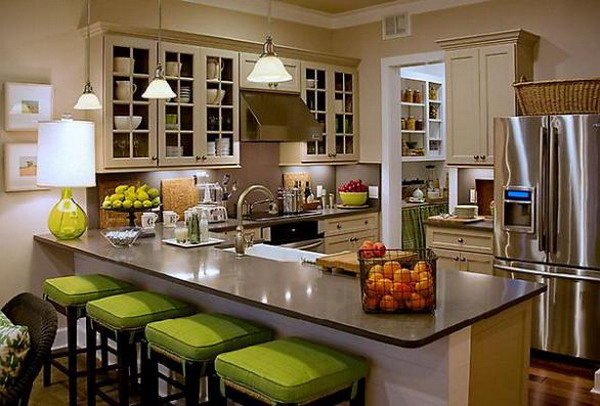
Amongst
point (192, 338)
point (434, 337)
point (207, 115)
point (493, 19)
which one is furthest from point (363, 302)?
point (493, 19)

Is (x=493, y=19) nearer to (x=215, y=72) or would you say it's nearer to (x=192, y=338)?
(x=215, y=72)

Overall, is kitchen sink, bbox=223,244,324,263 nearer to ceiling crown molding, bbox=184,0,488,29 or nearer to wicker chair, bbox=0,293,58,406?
wicker chair, bbox=0,293,58,406

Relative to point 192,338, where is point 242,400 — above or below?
below

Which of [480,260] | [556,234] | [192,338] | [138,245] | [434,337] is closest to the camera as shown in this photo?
[434,337]

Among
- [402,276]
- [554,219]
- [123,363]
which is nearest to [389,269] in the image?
[402,276]

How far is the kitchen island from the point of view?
2295 mm

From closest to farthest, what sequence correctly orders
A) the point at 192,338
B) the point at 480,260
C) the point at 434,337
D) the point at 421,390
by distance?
the point at 434,337 → the point at 421,390 → the point at 192,338 → the point at 480,260

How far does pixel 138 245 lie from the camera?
4.06m

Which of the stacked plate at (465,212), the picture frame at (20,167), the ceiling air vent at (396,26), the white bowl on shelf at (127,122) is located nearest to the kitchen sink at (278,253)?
the white bowl on shelf at (127,122)

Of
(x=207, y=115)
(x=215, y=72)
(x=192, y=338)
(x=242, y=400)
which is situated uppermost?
(x=215, y=72)

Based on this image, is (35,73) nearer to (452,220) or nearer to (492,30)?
(452,220)

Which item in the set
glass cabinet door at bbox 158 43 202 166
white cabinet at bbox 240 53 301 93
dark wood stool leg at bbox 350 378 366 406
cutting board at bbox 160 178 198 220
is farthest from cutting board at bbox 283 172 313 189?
dark wood stool leg at bbox 350 378 366 406

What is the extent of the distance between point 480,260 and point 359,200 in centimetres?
168

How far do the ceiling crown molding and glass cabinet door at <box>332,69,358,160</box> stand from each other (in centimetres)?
57
